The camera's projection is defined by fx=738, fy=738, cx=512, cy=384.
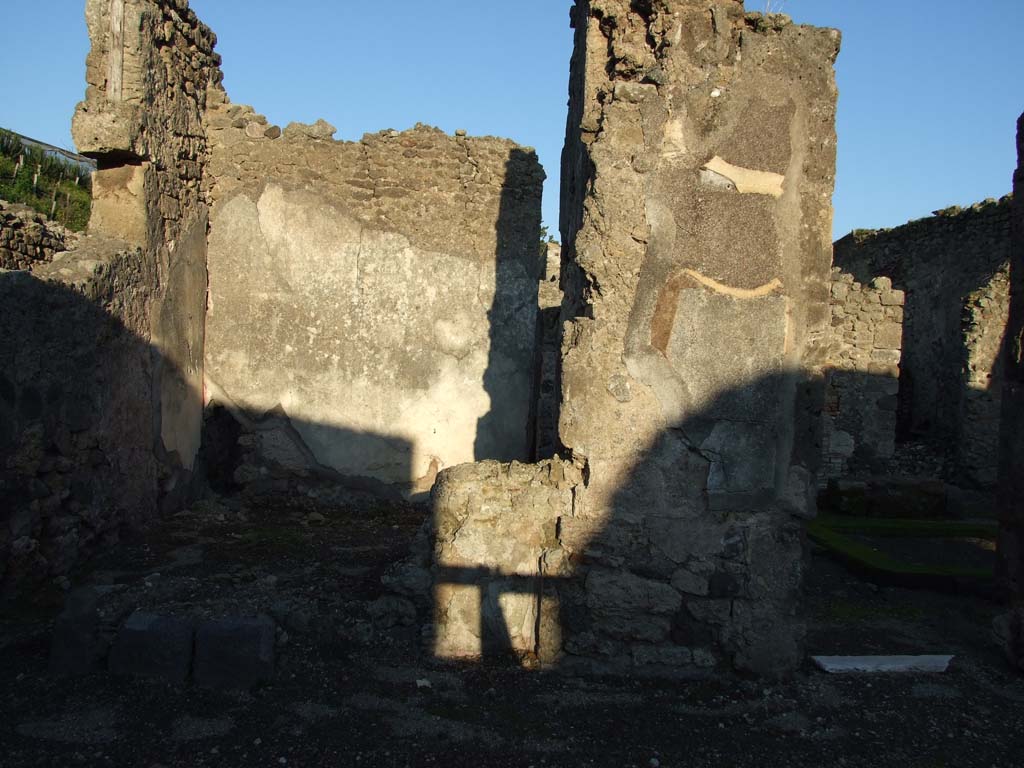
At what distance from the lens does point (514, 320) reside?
629 centimetres

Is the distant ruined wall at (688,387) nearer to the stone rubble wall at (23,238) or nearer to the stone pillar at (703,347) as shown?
the stone pillar at (703,347)

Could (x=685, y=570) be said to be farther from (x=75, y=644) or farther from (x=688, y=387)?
(x=75, y=644)

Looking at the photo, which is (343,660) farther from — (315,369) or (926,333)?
(926,333)

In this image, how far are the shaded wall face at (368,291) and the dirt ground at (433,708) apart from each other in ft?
7.88

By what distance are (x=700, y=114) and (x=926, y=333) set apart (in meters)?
10.8

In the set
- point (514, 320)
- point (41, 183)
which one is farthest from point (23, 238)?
point (41, 183)

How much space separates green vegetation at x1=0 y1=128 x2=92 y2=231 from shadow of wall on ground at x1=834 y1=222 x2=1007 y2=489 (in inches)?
589

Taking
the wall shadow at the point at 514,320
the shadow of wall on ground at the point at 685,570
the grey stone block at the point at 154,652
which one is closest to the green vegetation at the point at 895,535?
the shadow of wall on ground at the point at 685,570

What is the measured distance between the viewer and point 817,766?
246cm

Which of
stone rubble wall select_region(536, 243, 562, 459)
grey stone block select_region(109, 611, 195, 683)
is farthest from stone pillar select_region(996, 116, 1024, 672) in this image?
grey stone block select_region(109, 611, 195, 683)

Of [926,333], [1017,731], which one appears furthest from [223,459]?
[926,333]

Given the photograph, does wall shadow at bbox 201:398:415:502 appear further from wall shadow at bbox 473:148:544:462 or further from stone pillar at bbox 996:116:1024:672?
stone pillar at bbox 996:116:1024:672

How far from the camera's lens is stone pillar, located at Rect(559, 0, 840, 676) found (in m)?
3.12

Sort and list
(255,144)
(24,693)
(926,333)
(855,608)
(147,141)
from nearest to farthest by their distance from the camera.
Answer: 1. (24,693)
2. (855,608)
3. (147,141)
4. (255,144)
5. (926,333)
